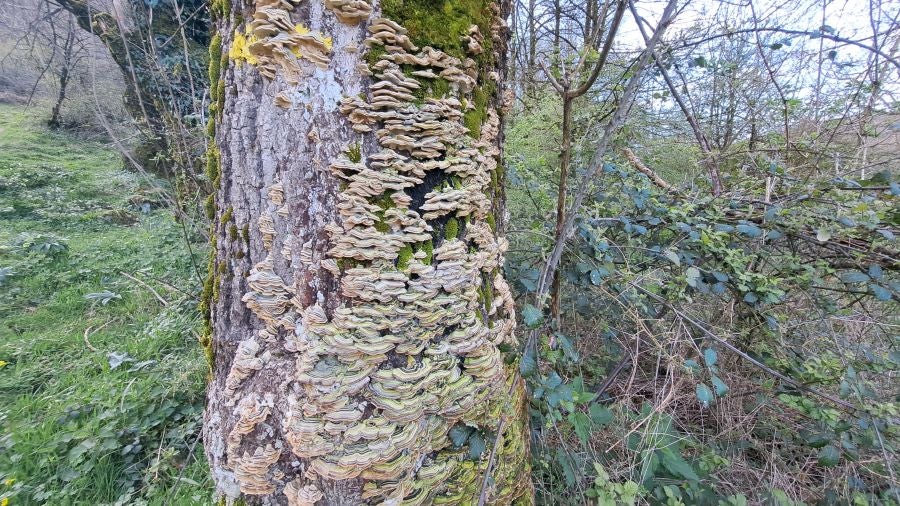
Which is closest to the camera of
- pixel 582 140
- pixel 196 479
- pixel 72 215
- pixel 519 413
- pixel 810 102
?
pixel 519 413

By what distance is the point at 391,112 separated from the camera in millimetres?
1080

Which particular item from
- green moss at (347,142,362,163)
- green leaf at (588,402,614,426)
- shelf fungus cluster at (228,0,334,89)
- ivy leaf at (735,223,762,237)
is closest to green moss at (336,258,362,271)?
green moss at (347,142,362,163)

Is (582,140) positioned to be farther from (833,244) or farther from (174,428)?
(174,428)

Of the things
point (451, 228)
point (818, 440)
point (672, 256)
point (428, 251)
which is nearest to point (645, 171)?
point (672, 256)

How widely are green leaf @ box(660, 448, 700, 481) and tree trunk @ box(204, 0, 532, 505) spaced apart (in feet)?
3.10

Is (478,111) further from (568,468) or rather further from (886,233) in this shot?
(886,233)

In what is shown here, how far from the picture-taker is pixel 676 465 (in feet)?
5.40

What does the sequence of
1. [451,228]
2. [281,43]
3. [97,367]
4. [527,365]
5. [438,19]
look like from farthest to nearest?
[97,367] < [527,365] < [451,228] < [438,19] < [281,43]

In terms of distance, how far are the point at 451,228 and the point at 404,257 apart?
0.64ft

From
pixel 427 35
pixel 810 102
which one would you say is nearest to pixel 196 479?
pixel 427 35

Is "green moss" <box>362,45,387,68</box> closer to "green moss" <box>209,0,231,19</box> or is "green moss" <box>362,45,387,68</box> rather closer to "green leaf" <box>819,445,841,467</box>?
"green moss" <box>209,0,231,19</box>

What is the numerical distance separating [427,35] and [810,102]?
3599 mm

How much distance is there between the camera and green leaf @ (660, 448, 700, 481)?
1.61 meters

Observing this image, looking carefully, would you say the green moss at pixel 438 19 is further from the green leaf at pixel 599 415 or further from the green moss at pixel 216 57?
the green leaf at pixel 599 415
